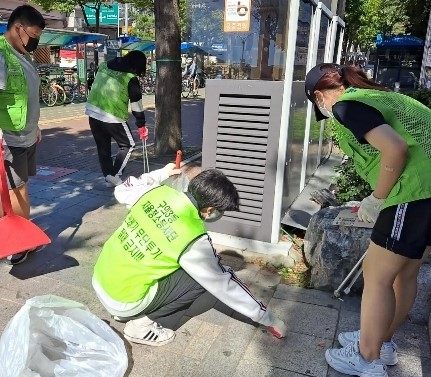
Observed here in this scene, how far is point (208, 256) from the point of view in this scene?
2193 millimetres

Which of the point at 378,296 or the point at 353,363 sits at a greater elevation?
the point at 378,296

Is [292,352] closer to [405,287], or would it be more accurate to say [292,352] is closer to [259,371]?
[259,371]

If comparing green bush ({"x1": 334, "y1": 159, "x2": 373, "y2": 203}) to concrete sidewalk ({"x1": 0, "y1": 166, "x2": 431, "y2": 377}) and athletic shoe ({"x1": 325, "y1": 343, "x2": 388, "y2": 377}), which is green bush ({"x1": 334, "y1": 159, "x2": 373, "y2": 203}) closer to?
concrete sidewalk ({"x1": 0, "y1": 166, "x2": 431, "y2": 377})

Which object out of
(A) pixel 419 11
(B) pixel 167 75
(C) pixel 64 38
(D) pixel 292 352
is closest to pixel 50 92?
(C) pixel 64 38

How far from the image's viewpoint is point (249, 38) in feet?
11.6

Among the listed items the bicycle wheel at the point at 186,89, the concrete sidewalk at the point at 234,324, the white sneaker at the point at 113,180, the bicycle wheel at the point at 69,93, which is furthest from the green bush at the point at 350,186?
the bicycle wheel at the point at 186,89

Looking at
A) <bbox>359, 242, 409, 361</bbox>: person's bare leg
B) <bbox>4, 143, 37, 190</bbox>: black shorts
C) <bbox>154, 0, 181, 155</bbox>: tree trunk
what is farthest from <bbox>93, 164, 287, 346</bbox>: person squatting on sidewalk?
<bbox>154, 0, 181, 155</bbox>: tree trunk

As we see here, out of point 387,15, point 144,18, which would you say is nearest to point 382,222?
point 387,15

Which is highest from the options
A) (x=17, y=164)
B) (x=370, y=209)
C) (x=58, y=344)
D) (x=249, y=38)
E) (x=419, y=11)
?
→ (x=419, y=11)

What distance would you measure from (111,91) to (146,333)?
10.9 feet

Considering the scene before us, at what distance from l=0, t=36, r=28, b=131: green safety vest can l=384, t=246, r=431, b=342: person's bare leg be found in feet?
8.69

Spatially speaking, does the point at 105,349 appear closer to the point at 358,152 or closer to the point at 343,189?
the point at 358,152

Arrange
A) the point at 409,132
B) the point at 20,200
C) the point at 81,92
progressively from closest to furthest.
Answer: the point at 409,132, the point at 20,200, the point at 81,92

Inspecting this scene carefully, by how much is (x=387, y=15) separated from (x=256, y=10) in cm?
2970
